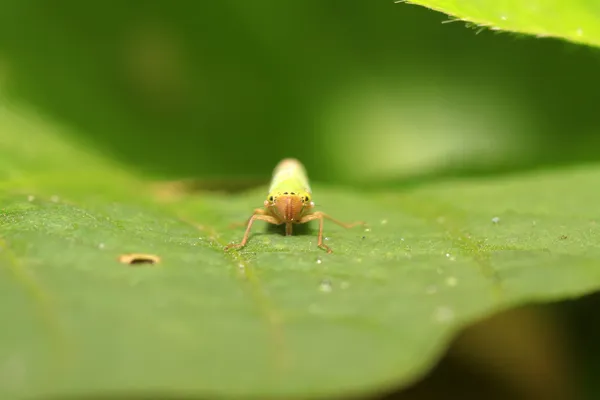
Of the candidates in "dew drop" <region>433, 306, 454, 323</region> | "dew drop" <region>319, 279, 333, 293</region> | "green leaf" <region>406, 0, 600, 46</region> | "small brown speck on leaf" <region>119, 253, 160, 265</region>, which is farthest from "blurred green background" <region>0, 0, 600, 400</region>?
"dew drop" <region>433, 306, 454, 323</region>

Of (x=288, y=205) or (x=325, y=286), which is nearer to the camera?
(x=325, y=286)

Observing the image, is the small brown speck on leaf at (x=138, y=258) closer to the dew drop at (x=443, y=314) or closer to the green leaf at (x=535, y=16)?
the dew drop at (x=443, y=314)

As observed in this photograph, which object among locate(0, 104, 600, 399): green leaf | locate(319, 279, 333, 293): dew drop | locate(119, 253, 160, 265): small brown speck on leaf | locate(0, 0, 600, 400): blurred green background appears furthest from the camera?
locate(0, 0, 600, 400): blurred green background

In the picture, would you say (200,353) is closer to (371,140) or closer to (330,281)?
(330,281)

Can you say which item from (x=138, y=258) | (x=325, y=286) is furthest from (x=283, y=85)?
(x=325, y=286)

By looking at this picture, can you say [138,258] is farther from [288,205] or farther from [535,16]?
[535,16]

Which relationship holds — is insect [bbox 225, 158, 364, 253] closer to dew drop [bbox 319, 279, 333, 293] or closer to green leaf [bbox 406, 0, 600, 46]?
dew drop [bbox 319, 279, 333, 293]

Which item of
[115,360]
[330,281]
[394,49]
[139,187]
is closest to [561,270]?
[330,281]
